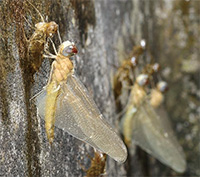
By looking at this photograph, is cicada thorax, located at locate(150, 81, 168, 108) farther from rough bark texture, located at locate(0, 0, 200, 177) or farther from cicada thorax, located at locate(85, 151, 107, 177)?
cicada thorax, located at locate(85, 151, 107, 177)

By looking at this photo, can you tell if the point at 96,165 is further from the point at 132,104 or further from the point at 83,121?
the point at 132,104

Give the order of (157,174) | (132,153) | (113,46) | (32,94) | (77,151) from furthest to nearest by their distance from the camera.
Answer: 1. (157,174)
2. (132,153)
3. (113,46)
4. (77,151)
5. (32,94)

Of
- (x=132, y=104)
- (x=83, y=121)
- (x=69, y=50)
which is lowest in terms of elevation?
(x=132, y=104)

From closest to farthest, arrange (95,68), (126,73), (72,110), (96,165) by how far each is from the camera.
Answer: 1. (72,110)
2. (96,165)
3. (95,68)
4. (126,73)

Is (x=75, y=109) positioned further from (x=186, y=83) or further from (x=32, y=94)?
(x=186, y=83)

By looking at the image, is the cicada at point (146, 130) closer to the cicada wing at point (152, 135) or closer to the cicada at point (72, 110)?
the cicada wing at point (152, 135)

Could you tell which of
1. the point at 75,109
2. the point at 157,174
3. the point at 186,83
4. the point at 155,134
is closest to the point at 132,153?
the point at 155,134

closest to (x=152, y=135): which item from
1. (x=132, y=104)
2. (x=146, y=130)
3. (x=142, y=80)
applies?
(x=146, y=130)

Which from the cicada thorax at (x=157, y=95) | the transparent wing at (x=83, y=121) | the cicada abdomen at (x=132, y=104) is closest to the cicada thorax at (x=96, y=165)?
the transparent wing at (x=83, y=121)
